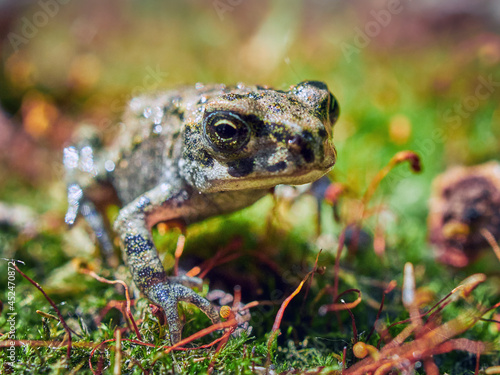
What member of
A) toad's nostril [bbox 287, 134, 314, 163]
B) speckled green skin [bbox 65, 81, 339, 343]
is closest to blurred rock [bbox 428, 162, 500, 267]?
speckled green skin [bbox 65, 81, 339, 343]

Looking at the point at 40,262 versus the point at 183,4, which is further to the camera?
the point at 183,4

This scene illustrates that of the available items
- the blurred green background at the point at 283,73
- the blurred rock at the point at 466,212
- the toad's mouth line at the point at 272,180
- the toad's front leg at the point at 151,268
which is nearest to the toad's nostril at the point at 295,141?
the toad's mouth line at the point at 272,180

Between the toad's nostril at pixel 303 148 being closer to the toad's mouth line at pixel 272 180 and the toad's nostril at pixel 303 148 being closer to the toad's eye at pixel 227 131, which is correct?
the toad's mouth line at pixel 272 180

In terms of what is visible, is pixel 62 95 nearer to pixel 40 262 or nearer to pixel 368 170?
pixel 40 262

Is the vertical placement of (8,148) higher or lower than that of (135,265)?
higher

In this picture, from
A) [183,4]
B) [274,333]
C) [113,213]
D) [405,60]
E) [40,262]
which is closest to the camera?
[274,333]

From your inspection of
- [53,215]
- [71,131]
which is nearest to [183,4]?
[71,131]

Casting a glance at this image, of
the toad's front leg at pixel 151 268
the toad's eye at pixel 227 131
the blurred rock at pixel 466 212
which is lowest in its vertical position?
the blurred rock at pixel 466 212

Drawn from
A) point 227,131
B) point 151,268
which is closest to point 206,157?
point 227,131
